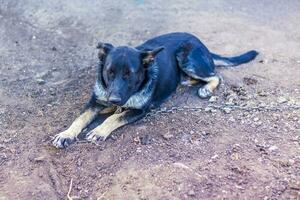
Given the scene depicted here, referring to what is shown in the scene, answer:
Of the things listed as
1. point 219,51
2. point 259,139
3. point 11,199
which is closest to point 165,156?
point 259,139

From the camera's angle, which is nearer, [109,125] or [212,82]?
[109,125]

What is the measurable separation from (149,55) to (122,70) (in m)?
0.38

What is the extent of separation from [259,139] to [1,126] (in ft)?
9.00

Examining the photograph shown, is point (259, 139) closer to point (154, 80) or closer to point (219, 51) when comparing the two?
point (154, 80)

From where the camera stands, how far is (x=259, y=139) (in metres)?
5.36

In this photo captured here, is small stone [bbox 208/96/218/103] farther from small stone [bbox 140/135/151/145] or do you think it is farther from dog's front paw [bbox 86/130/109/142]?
dog's front paw [bbox 86/130/109/142]

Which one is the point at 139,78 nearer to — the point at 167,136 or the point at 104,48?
the point at 104,48

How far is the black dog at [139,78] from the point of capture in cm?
553

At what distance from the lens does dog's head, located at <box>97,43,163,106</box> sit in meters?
5.48

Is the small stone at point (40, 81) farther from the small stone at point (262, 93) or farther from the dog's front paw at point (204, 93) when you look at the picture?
the small stone at point (262, 93)

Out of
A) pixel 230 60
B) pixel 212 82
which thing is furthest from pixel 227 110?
pixel 230 60

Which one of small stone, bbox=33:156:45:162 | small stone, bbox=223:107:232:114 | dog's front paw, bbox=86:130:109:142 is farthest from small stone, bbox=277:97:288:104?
small stone, bbox=33:156:45:162

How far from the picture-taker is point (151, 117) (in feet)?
19.3

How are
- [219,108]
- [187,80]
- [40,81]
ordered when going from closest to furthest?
[219,108]
[187,80]
[40,81]
